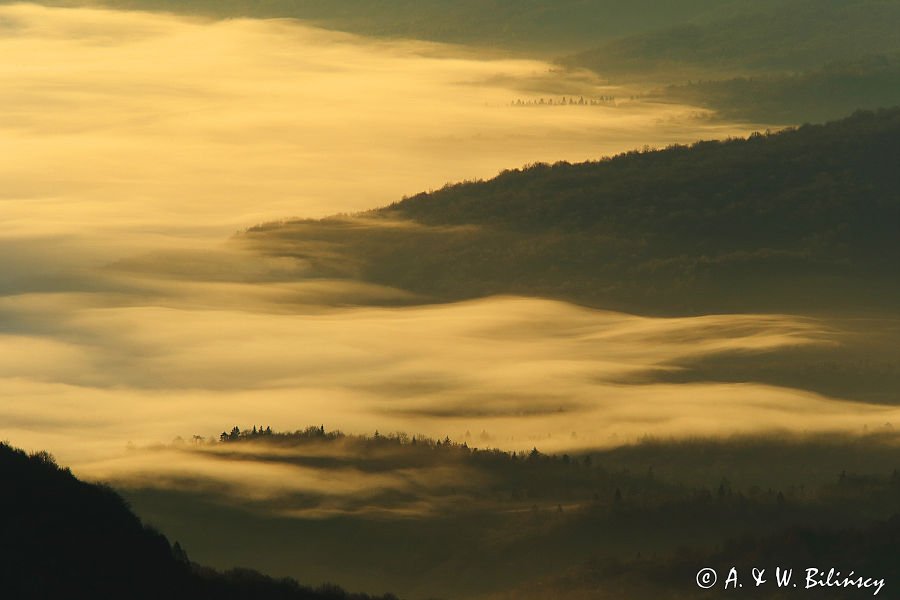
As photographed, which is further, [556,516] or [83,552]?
[556,516]

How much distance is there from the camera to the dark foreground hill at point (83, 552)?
72.7ft

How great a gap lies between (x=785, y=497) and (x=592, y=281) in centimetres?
12866

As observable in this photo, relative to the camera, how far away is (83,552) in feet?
75.4

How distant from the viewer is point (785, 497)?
6831cm

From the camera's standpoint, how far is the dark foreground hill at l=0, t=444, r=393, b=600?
22.2 metres

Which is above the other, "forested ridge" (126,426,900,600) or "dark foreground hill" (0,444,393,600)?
"dark foreground hill" (0,444,393,600)

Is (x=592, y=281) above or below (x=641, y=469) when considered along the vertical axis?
above

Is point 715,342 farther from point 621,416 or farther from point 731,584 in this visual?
point 731,584

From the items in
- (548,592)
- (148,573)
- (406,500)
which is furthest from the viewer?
(406,500)

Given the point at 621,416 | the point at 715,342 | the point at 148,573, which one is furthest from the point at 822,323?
the point at 148,573

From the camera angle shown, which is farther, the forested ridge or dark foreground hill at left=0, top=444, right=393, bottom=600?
the forested ridge

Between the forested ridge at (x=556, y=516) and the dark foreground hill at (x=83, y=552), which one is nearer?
the dark foreground hill at (x=83, y=552)

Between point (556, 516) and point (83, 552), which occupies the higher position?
point (83, 552)

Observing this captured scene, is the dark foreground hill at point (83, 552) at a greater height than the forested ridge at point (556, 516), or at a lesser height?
greater
